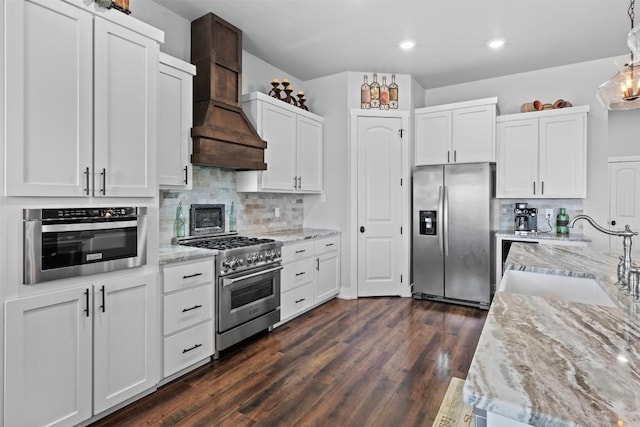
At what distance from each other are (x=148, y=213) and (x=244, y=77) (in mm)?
2286

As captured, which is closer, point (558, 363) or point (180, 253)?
point (558, 363)

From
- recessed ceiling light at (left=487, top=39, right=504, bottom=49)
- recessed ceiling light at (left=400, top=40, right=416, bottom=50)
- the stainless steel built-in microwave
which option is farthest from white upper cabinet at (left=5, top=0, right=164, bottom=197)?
recessed ceiling light at (left=487, top=39, right=504, bottom=49)

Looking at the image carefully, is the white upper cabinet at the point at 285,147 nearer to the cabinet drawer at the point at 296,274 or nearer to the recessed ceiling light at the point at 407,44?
the cabinet drawer at the point at 296,274

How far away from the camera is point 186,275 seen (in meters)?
2.53

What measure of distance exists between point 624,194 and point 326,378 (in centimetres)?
505

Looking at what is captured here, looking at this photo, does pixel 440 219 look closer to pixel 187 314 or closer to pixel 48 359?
pixel 187 314

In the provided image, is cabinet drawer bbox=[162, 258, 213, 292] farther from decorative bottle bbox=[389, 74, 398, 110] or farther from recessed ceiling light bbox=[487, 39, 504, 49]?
recessed ceiling light bbox=[487, 39, 504, 49]

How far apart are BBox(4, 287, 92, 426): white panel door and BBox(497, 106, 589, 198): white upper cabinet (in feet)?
14.5

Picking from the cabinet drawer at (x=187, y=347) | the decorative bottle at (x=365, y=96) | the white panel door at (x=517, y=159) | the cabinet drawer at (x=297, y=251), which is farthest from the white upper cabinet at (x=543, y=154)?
the cabinet drawer at (x=187, y=347)

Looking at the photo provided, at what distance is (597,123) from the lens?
13.7 feet

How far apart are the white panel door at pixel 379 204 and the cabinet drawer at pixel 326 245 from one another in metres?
0.32

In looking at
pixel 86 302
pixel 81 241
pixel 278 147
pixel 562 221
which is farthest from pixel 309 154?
pixel 562 221

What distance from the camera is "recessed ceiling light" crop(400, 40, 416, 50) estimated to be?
3.77 metres

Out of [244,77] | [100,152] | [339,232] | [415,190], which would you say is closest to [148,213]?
[100,152]
